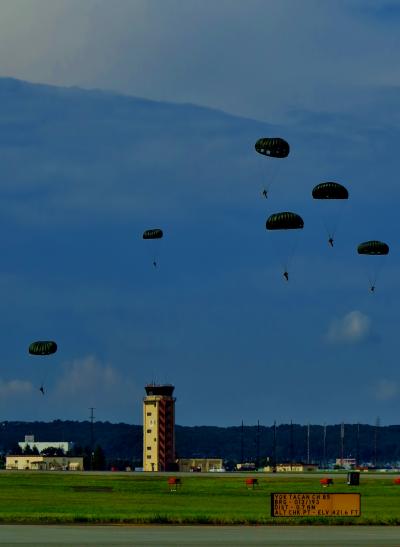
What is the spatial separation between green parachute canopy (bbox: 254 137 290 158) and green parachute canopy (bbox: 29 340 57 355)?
46570 millimetres

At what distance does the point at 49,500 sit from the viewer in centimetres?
9919

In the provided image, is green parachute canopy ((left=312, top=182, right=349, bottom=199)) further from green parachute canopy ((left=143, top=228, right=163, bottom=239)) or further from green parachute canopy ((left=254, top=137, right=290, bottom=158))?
green parachute canopy ((left=143, top=228, right=163, bottom=239))

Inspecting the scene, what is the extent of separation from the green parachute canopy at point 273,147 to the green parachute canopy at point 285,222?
19.7ft

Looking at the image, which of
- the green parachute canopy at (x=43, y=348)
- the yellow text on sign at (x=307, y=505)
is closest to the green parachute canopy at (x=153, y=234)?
the green parachute canopy at (x=43, y=348)

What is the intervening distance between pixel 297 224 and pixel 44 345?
5251 cm

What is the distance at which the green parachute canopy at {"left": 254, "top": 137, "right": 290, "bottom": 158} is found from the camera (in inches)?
4181

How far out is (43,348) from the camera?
14538 centimetres

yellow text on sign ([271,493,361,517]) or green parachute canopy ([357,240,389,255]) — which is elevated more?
green parachute canopy ([357,240,389,255])

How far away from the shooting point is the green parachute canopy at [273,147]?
106 metres

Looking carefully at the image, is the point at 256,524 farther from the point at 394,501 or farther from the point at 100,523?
the point at 394,501
